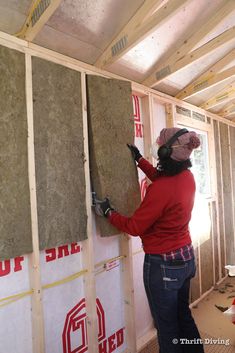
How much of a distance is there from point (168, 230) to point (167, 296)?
0.37 metres

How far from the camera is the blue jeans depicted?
1505 mm

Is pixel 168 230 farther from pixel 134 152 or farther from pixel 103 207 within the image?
pixel 134 152

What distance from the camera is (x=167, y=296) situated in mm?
1512

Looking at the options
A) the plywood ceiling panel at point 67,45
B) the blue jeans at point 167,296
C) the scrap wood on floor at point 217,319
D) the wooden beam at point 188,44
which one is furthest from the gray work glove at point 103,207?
the scrap wood on floor at point 217,319

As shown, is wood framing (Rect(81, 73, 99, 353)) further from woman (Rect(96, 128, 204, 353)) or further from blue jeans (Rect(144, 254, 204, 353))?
blue jeans (Rect(144, 254, 204, 353))

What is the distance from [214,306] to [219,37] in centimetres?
275

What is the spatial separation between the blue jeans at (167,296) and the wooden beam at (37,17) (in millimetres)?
Answer: 1436

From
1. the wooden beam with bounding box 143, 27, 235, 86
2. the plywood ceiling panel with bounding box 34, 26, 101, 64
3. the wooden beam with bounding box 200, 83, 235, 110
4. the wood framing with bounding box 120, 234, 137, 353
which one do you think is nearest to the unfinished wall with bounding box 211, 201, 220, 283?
the wooden beam with bounding box 200, 83, 235, 110

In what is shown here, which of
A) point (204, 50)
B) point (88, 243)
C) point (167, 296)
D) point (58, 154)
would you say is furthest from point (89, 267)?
point (204, 50)

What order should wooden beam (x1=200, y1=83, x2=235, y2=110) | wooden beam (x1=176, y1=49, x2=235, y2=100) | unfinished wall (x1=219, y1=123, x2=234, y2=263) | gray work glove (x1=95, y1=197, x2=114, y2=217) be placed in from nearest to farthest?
1. gray work glove (x1=95, y1=197, x2=114, y2=217)
2. wooden beam (x1=176, y1=49, x2=235, y2=100)
3. wooden beam (x1=200, y1=83, x2=235, y2=110)
4. unfinished wall (x1=219, y1=123, x2=234, y2=263)

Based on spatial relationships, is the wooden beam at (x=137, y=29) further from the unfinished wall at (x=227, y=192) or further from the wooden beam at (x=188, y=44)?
the unfinished wall at (x=227, y=192)

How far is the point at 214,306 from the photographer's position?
120 inches

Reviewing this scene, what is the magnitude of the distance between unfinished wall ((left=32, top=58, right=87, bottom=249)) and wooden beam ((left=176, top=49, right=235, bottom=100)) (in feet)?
4.86

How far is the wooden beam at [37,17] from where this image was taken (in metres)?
1.36
